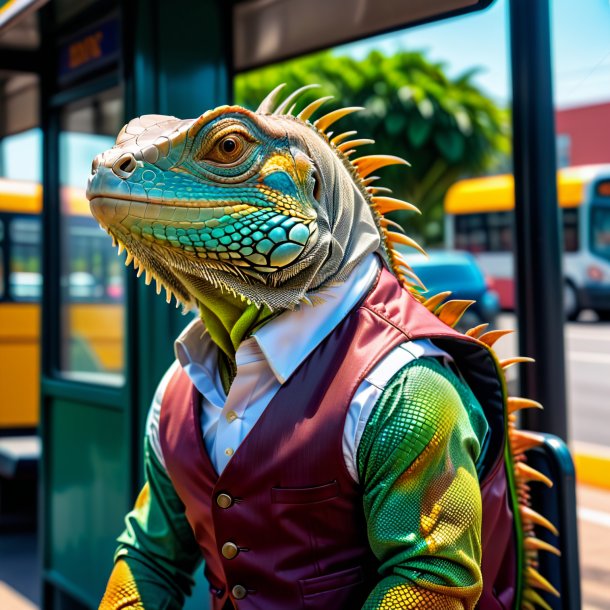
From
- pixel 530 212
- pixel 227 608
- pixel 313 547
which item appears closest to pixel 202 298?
pixel 313 547

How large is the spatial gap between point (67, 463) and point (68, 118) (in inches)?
67.3

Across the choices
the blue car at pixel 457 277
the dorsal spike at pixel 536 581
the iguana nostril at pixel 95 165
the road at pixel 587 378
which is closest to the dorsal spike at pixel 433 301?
the dorsal spike at pixel 536 581

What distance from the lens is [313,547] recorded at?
4.94ft

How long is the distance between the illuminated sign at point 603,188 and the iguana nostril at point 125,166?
17.7 m

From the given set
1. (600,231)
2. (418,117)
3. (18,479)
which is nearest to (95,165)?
(18,479)

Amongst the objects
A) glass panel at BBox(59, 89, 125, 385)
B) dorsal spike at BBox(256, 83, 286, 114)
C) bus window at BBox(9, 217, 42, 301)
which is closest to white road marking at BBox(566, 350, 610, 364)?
bus window at BBox(9, 217, 42, 301)

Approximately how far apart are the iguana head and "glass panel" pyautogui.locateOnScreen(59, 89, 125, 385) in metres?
2.61

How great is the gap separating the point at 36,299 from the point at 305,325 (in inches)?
252

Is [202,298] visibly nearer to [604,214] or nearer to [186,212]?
[186,212]

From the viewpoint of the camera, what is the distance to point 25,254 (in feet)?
25.9

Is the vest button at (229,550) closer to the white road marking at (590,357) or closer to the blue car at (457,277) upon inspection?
the blue car at (457,277)

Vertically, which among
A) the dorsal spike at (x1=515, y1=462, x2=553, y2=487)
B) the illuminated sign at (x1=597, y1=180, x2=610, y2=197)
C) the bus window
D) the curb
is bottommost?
the curb

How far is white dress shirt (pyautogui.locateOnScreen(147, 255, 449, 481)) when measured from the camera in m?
1.47

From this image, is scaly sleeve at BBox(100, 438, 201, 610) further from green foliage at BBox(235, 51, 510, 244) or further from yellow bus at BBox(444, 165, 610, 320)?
green foliage at BBox(235, 51, 510, 244)
